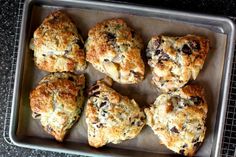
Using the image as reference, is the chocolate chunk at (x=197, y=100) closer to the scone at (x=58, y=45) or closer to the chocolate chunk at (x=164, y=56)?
the chocolate chunk at (x=164, y=56)

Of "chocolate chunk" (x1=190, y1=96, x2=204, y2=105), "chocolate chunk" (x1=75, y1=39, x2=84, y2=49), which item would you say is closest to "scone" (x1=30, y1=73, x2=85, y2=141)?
"chocolate chunk" (x1=75, y1=39, x2=84, y2=49)

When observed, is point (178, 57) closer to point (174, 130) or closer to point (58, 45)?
point (174, 130)

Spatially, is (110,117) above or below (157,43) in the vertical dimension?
below

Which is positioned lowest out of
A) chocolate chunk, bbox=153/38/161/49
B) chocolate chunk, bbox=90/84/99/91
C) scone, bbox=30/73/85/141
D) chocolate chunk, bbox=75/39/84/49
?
scone, bbox=30/73/85/141

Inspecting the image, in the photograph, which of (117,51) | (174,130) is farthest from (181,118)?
(117,51)

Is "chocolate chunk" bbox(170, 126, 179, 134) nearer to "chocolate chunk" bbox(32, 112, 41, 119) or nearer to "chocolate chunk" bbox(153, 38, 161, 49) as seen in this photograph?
"chocolate chunk" bbox(153, 38, 161, 49)

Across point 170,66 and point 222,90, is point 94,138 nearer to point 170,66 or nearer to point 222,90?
point 170,66

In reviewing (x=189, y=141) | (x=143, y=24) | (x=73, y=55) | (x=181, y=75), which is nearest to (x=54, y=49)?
(x=73, y=55)
